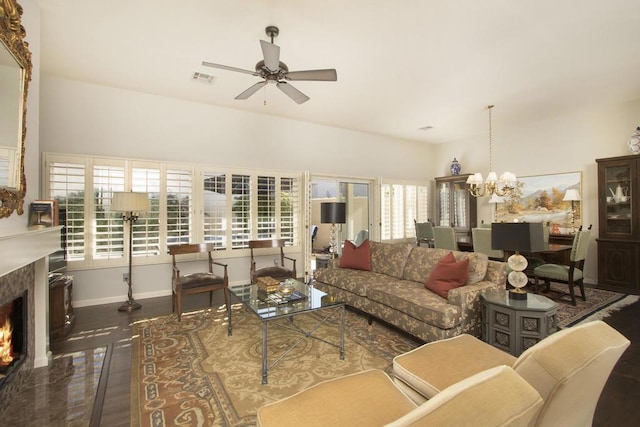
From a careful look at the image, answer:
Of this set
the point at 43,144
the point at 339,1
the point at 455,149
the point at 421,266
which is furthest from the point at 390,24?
the point at 455,149

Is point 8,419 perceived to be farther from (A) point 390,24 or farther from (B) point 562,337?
(A) point 390,24

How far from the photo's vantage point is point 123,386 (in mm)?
2283

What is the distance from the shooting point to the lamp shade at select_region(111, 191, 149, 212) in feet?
12.5

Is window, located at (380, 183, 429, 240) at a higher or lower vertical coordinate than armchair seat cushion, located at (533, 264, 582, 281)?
higher

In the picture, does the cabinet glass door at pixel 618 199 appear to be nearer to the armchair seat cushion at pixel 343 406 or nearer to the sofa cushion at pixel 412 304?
the sofa cushion at pixel 412 304

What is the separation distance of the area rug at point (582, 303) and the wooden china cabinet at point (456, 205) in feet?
7.13

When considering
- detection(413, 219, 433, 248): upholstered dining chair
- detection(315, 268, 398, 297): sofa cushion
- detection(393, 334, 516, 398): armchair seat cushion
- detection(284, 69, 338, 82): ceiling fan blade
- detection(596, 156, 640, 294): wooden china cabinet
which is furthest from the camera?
detection(413, 219, 433, 248): upholstered dining chair

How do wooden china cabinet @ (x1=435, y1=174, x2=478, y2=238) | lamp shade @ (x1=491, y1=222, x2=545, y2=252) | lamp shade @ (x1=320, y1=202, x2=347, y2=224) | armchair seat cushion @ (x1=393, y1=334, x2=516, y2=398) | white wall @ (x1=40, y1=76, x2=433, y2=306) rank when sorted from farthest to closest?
wooden china cabinet @ (x1=435, y1=174, x2=478, y2=238) → lamp shade @ (x1=320, y1=202, x2=347, y2=224) → white wall @ (x1=40, y1=76, x2=433, y2=306) → lamp shade @ (x1=491, y1=222, x2=545, y2=252) → armchair seat cushion @ (x1=393, y1=334, x2=516, y2=398)

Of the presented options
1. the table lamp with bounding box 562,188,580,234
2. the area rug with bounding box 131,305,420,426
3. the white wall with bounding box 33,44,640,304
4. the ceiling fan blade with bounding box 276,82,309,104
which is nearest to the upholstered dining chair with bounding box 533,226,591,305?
the table lamp with bounding box 562,188,580,234

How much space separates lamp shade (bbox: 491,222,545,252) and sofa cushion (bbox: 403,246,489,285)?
0.39 metres

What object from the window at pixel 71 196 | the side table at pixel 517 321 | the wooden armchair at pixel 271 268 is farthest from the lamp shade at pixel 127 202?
the side table at pixel 517 321

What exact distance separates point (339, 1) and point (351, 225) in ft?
18.5

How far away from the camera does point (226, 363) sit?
2590 millimetres

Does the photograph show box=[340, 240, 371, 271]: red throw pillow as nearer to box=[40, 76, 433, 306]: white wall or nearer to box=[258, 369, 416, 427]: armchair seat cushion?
box=[40, 76, 433, 306]: white wall
